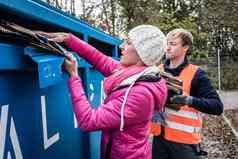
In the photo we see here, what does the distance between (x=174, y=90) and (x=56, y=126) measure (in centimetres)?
128

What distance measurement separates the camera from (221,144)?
10586 millimetres

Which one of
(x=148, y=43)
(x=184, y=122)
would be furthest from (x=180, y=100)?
(x=148, y=43)

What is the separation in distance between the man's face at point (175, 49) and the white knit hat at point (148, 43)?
1316 millimetres

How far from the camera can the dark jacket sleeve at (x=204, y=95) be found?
3936mm

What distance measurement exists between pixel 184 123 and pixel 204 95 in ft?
0.90

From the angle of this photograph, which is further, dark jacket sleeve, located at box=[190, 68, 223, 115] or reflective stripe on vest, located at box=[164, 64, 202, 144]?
reflective stripe on vest, located at box=[164, 64, 202, 144]

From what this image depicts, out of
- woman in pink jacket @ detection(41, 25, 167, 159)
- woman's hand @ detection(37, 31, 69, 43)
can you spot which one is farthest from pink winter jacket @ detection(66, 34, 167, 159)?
woman's hand @ detection(37, 31, 69, 43)

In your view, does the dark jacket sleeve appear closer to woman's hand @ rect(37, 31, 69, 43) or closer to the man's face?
the man's face

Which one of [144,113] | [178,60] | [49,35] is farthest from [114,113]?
[178,60]

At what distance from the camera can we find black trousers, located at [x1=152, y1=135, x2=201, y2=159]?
399 centimetres

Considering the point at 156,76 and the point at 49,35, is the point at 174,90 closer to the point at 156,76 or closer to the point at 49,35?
the point at 156,76

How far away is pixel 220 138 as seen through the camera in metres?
11.4

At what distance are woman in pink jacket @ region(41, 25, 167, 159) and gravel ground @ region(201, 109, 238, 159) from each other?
6.62m

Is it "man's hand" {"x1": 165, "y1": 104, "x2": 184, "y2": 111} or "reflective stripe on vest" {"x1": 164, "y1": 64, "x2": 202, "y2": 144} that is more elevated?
"man's hand" {"x1": 165, "y1": 104, "x2": 184, "y2": 111}
